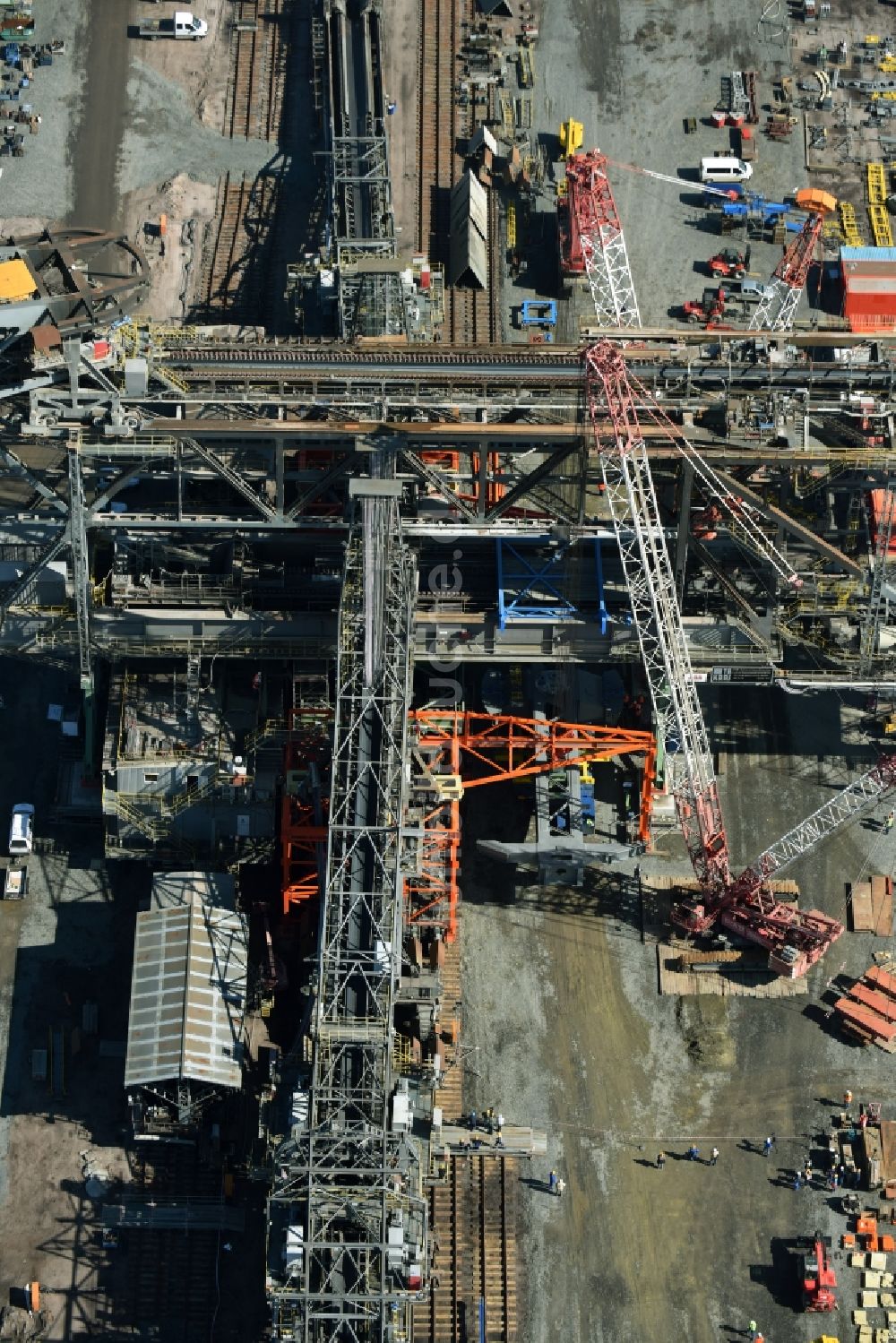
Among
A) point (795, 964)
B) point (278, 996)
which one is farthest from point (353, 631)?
point (795, 964)

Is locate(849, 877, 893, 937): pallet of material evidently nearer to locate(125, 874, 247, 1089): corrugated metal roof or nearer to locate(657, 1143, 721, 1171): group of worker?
locate(657, 1143, 721, 1171): group of worker

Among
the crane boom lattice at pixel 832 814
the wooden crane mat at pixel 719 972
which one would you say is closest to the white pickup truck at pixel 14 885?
the wooden crane mat at pixel 719 972

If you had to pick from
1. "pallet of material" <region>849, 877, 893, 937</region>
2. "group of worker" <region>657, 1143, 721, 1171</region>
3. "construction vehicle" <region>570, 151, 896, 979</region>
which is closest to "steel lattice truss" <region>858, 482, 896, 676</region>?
"construction vehicle" <region>570, 151, 896, 979</region>

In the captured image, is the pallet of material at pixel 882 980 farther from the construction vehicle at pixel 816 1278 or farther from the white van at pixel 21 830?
the white van at pixel 21 830

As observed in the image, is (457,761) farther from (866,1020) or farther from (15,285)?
(15,285)

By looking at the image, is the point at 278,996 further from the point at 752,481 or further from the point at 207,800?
the point at 752,481

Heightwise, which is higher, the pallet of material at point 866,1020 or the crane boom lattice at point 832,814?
the crane boom lattice at point 832,814

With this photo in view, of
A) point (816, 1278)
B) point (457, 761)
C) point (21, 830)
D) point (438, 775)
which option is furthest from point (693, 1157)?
point (21, 830)
